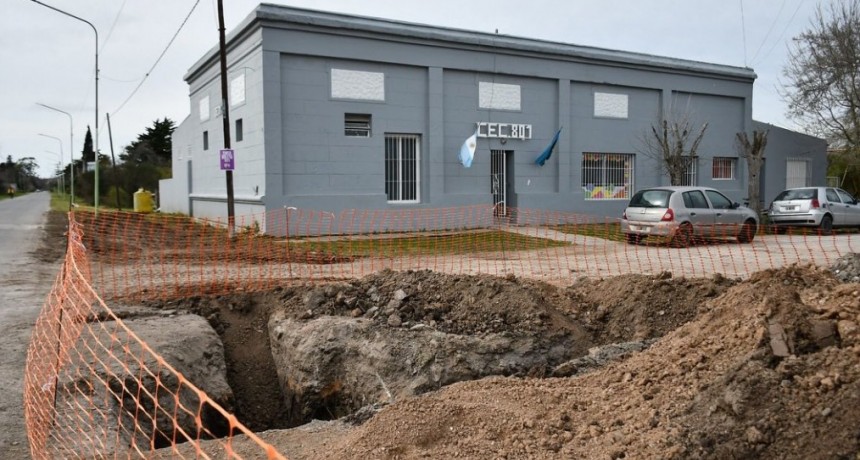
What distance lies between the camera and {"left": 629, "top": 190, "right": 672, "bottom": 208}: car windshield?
52.4ft

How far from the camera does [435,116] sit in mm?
20328

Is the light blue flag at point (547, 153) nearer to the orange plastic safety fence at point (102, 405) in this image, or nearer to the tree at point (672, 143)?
the tree at point (672, 143)

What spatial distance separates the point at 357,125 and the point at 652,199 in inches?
342

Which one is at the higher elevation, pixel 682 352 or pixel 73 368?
pixel 682 352

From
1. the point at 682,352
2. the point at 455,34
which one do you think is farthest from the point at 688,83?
the point at 682,352

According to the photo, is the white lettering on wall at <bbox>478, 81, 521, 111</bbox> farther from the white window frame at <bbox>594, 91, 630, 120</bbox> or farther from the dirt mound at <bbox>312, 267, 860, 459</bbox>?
the dirt mound at <bbox>312, 267, 860, 459</bbox>

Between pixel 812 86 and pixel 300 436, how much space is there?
1160 inches

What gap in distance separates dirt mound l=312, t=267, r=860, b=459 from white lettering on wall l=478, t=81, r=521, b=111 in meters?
17.2

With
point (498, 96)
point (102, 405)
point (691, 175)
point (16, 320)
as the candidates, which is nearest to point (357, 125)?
point (498, 96)

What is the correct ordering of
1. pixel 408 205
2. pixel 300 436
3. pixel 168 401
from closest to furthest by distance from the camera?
pixel 300 436 < pixel 168 401 < pixel 408 205

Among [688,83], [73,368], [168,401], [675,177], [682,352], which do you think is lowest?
[168,401]

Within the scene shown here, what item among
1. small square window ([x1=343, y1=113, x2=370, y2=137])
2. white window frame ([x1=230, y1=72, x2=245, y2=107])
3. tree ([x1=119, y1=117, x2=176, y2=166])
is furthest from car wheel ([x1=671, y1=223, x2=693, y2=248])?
tree ([x1=119, y1=117, x2=176, y2=166])

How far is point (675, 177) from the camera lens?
74.0ft

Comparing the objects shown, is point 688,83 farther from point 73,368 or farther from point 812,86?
point 73,368
